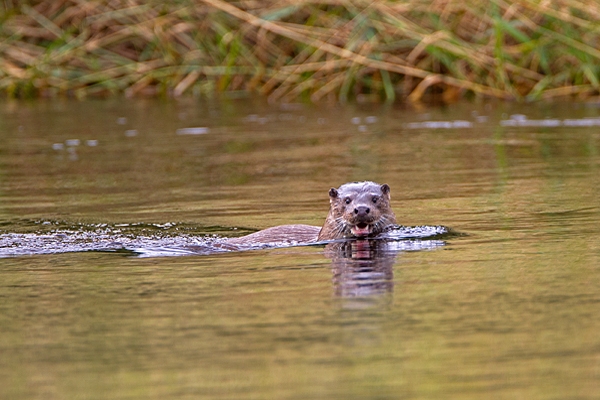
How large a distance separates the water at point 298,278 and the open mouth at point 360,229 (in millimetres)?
314

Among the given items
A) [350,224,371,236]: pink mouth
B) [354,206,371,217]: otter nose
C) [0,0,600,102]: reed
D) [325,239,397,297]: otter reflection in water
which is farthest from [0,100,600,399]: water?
[0,0,600,102]: reed

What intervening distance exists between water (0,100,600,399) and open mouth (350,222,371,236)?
1.03 feet

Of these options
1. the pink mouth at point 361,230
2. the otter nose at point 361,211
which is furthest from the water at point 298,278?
the pink mouth at point 361,230

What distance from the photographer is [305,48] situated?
653 inches

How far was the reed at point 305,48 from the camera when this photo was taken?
50.3ft

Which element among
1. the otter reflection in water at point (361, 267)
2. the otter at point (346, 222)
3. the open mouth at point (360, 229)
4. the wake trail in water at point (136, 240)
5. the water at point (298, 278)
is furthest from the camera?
the open mouth at point (360, 229)

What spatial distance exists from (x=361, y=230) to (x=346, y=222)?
16cm

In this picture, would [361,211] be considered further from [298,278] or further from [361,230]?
[298,278]

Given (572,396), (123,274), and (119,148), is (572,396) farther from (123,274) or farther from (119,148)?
(119,148)

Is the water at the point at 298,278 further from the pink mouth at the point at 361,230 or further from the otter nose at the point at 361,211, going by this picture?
the pink mouth at the point at 361,230

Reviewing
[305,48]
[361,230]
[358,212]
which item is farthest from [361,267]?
[305,48]

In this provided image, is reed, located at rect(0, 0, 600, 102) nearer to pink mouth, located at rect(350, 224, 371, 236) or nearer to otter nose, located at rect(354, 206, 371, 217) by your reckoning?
pink mouth, located at rect(350, 224, 371, 236)

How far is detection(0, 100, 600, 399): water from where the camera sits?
12.2ft

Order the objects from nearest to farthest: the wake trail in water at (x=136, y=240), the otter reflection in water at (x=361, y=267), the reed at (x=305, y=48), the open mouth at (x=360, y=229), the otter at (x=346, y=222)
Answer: the otter reflection in water at (x=361, y=267) → the wake trail in water at (x=136, y=240) → the otter at (x=346, y=222) → the open mouth at (x=360, y=229) → the reed at (x=305, y=48)
